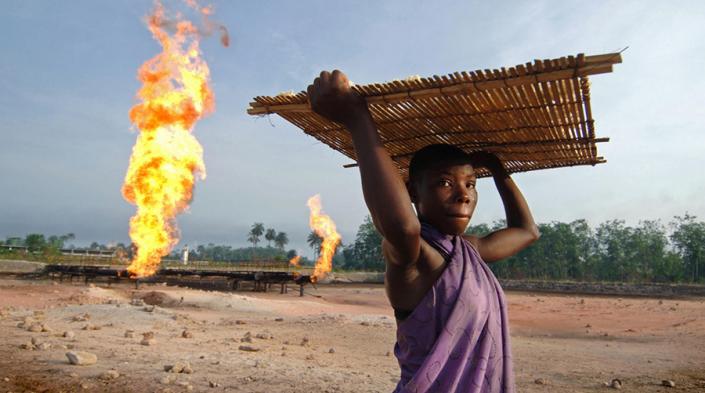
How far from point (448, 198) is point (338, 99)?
0.58 m

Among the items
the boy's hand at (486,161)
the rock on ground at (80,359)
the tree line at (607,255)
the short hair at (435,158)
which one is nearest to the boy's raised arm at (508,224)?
the boy's hand at (486,161)

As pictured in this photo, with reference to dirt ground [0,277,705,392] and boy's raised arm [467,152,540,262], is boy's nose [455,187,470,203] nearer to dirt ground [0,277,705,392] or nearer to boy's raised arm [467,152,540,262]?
boy's raised arm [467,152,540,262]

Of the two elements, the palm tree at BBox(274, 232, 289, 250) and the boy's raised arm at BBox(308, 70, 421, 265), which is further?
the palm tree at BBox(274, 232, 289, 250)

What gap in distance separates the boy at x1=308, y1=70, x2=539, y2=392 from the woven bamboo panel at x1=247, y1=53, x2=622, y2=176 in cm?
24

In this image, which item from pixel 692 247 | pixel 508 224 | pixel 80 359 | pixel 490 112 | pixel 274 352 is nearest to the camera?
pixel 490 112

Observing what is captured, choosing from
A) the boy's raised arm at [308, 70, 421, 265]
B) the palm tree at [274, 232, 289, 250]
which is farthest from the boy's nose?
the palm tree at [274, 232, 289, 250]

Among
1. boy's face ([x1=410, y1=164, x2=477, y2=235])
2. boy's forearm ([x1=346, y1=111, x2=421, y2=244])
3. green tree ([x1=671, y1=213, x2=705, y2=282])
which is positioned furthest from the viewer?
green tree ([x1=671, y1=213, x2=705, y2=282])

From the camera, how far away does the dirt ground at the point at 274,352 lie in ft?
19.4

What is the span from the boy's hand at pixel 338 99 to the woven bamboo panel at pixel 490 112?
116 mm

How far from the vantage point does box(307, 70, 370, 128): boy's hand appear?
1640 millimetres

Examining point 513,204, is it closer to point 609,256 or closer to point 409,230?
point 409,230

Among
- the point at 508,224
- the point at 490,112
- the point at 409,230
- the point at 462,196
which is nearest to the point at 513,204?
the point at 508,224

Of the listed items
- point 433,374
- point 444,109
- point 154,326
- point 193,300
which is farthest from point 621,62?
point 193,300

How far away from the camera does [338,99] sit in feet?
5.39
